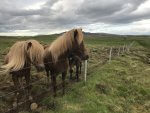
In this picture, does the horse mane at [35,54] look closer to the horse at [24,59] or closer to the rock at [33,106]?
the horse at [24,59]

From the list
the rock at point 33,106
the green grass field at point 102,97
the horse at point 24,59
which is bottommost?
the green grass field at point 102,97

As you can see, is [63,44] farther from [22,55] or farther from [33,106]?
[33,106]

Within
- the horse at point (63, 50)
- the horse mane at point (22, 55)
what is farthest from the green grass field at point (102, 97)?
the horse mane at point (22, 55)

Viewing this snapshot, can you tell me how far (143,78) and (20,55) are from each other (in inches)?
342

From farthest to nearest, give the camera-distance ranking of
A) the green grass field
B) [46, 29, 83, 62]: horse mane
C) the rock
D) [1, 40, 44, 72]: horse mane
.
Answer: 1. [46, 29, 83, 62]: horse mane
2. the green grass field
3. the rock
4. [1, 40, 44, 72]: horse mane

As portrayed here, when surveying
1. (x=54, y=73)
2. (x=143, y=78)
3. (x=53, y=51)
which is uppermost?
(x=53, y=51)

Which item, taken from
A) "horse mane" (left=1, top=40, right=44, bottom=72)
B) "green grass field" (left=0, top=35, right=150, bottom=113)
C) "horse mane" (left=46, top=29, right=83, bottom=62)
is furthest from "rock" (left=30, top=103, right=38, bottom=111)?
"horse mane" (left=46, top=29, right=83, bottom=62)

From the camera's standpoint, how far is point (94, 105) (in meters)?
9.48

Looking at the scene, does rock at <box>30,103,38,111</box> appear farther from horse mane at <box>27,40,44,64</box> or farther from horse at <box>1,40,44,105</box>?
horse mane at <box>27,40,44,64</box>

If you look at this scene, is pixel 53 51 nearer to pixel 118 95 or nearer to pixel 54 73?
pixel 54 73

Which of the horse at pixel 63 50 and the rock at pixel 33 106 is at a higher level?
the horse at pixel 63 50

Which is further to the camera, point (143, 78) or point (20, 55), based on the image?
point (143, 78)

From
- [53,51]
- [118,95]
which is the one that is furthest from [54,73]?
[118,95]

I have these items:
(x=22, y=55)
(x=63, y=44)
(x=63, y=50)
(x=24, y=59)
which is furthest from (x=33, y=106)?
(x=63, y=44)
